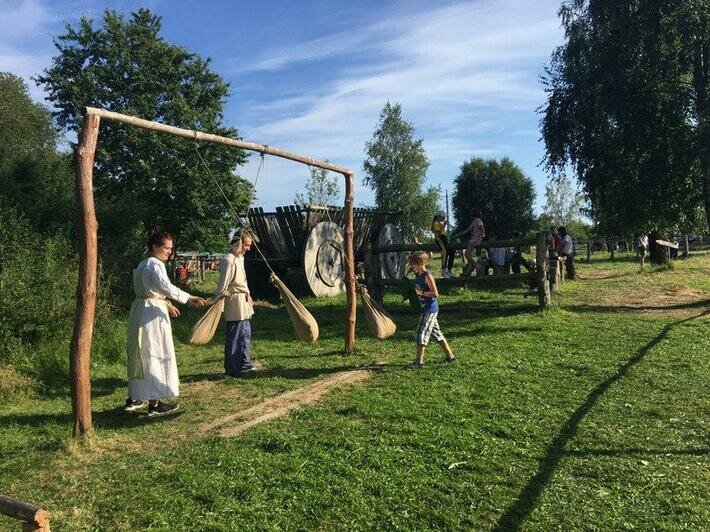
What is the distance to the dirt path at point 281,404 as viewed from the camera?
5582 mm

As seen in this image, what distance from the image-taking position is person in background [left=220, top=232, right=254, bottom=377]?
757 cm

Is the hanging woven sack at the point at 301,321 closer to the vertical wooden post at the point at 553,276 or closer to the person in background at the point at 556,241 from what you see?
the vertical wooden post at the point at 553,276

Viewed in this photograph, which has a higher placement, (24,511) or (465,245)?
(465,245)

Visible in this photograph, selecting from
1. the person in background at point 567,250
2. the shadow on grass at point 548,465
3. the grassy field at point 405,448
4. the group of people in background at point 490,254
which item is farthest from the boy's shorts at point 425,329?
the person in background at point 567,250

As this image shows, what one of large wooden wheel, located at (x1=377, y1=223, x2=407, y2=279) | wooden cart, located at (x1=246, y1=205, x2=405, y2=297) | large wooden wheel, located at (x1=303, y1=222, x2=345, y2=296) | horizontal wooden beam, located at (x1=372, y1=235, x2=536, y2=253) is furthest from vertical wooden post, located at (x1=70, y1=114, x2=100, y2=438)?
large wooden wheel, located at (x1=377, y1=223, x2=407, y2=279)

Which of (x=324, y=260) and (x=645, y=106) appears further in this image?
(x=324, y=260)

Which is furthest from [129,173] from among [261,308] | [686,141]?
[686,141]

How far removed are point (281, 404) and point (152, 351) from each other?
4.74 ft

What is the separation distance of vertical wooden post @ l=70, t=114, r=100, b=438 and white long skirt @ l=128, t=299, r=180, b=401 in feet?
1.91

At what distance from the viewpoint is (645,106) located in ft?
43.9

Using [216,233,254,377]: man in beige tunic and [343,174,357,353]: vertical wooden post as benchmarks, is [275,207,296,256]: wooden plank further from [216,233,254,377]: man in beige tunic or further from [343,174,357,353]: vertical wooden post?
[216,233,254,377]: man in beige tunic

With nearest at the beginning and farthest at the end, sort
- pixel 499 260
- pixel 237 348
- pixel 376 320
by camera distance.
Result: pixel 237 348 < pixel 376 320 < pixel 499 260

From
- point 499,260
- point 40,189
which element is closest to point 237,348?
point 40,189

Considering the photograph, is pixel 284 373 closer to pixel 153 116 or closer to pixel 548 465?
pixel 548 465
